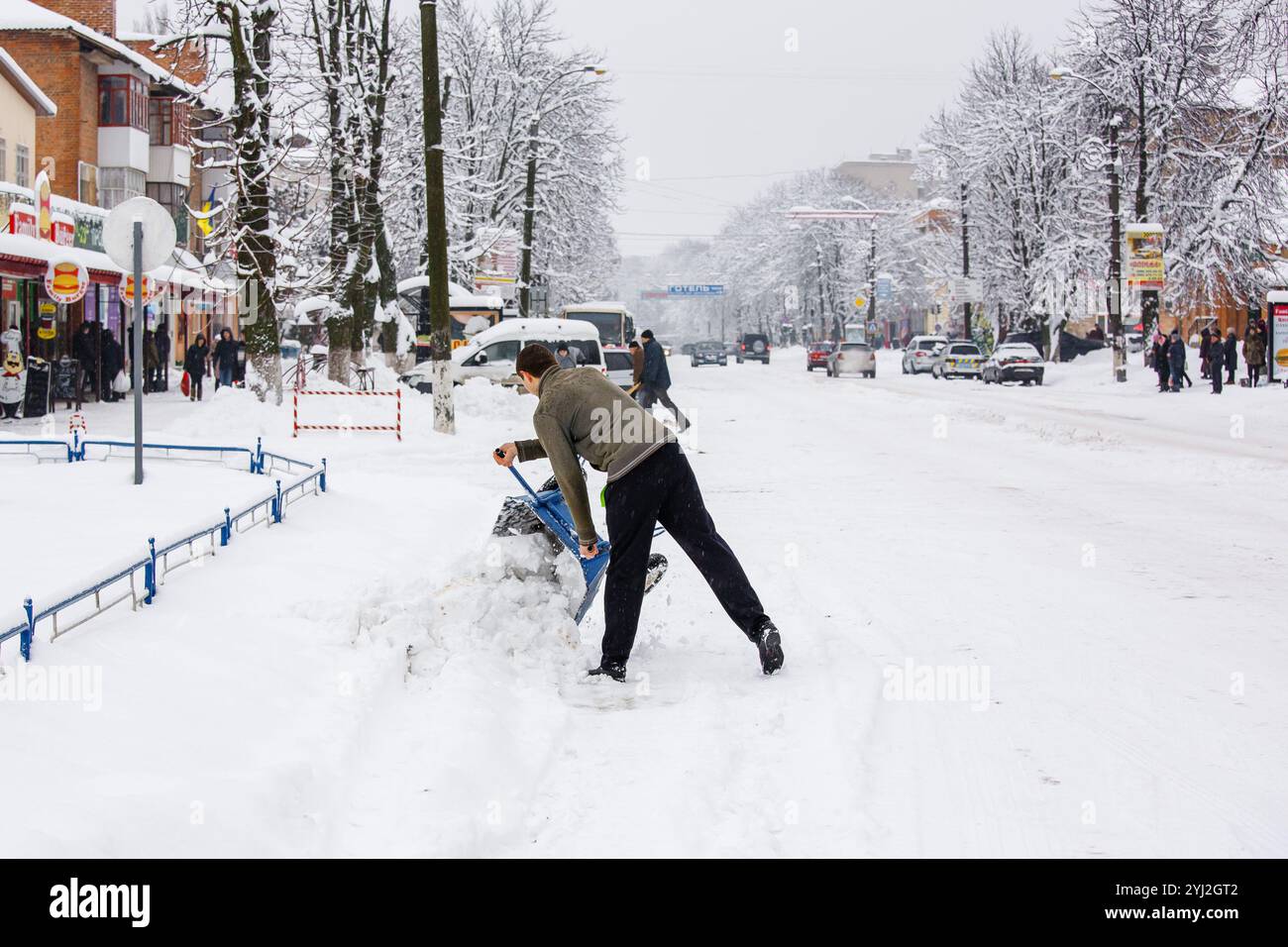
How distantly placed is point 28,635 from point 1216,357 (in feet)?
107

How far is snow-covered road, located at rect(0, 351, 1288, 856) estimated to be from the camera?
14.4 ft

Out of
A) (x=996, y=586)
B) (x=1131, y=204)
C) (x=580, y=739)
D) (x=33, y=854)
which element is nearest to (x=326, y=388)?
(x=996, y=586)

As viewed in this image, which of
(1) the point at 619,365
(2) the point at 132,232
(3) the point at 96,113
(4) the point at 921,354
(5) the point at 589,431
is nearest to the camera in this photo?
(5) the point at 589,431

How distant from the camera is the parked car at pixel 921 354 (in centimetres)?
5769

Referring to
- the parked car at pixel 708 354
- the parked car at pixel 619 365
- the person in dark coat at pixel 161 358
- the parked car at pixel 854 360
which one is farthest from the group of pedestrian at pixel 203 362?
the parked car at pixel 708 354

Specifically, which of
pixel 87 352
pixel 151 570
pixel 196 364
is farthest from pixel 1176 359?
pixel 151 570

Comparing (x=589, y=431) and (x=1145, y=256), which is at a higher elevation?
(x=1145, y=256)

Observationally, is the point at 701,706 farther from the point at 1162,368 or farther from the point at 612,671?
the point at 1162,368

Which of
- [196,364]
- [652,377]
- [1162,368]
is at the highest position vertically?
[196,364]

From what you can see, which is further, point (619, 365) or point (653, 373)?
point (619, 365)

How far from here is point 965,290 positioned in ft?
199

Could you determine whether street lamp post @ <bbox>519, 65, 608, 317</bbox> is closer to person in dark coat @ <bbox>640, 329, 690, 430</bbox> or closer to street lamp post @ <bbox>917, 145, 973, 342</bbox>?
street lamp post @ <bbox>917, 145, 973, 342</bbox>

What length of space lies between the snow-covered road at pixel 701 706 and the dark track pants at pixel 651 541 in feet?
0.97

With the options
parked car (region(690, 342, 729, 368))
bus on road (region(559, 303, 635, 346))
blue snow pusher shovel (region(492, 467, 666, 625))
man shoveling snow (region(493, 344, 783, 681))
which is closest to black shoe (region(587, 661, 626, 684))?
man shoveling snow (region(493, 344, 783, 681))
